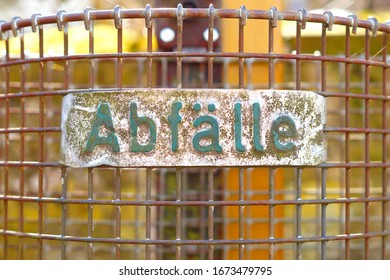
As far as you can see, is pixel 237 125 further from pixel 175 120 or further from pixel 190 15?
pixel 190 15

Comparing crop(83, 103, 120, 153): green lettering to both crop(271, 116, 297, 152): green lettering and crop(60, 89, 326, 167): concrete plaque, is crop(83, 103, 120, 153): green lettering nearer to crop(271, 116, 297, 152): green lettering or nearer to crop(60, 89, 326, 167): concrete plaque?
crop(60, 89, 326, 167): concrete plaque

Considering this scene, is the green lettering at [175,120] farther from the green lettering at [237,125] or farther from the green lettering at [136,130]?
the green lettering at [237,125]

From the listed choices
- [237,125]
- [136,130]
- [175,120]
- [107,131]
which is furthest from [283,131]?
[107,131]

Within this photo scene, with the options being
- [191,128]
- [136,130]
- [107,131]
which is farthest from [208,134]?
[107,131]

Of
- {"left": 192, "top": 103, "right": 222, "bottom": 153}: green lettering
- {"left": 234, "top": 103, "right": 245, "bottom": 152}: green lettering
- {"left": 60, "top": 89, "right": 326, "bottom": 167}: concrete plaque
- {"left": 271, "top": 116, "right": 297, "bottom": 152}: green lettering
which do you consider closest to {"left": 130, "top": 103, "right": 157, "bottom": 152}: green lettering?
{"left": 60, "top": 89, "right": 326, "bottom": 167}: concrete plaque

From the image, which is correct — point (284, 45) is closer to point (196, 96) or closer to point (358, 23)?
point (358, 23)

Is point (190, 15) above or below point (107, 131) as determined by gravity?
above
